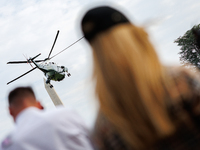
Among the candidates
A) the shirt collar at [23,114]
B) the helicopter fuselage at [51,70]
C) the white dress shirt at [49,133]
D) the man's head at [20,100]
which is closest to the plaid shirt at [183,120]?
the white dress shirt at [49,133]

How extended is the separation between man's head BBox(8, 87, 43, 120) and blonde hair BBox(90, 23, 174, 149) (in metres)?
1.64

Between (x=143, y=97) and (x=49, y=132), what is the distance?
1.28 m

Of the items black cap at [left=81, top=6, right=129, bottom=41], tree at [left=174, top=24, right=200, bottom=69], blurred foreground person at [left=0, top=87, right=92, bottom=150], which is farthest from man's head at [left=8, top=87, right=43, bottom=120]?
tree at [left=174, top=24, right=200, bottom=69]

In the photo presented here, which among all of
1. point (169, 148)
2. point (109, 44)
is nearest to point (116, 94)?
point (109, 44)

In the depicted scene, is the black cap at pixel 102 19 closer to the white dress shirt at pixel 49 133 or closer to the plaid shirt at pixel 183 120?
the plaid shirt at pixel 183 120

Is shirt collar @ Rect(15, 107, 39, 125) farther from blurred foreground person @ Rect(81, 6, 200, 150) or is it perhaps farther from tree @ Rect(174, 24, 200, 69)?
tree @ Rect(174, 24, 200, 69)

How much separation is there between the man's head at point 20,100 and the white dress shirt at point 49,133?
1.30 ft

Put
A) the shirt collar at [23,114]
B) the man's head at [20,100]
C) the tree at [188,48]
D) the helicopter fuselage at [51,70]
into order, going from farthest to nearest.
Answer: the tree at [188,48]
the helicopter fuselage at [51,70]
the man's head at [20,100]
the shirt collar at [23,114]

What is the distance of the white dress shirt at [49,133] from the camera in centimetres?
240

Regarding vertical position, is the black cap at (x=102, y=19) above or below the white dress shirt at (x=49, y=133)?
above

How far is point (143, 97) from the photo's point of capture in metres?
1.39

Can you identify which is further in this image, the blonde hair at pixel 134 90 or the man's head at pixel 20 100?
the man's head at pixel 20 100

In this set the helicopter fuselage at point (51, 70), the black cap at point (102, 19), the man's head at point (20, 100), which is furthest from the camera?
the helicopter fuselage at point (51, 70)

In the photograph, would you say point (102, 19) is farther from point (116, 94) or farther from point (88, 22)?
point (116, 94)
